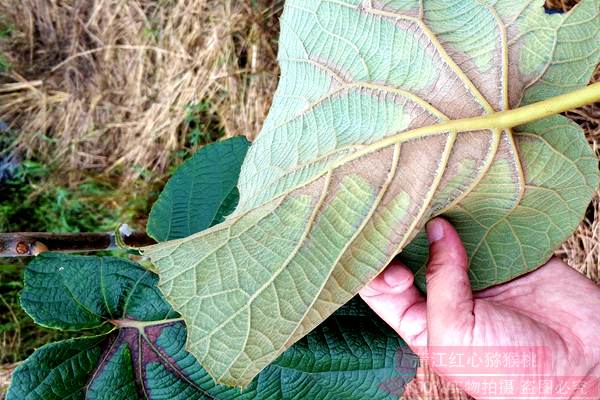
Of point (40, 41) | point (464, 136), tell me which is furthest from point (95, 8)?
point (464, 136)

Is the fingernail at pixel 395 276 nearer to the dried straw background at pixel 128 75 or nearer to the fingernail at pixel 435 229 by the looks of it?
the fingernail at pixel 435 229

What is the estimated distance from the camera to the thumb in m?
1.00

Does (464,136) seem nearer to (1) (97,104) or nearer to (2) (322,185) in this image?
(2) (322,185)

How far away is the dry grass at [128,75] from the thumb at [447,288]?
1.59 meters

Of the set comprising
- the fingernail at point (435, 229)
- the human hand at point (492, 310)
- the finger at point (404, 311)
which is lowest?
the finger at point (404, 311)

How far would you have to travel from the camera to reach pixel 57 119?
298 cm

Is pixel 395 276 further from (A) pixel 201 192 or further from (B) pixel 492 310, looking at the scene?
(A) pixel 201 192

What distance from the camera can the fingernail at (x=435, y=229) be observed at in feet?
3.25

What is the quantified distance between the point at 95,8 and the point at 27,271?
6.85 feet

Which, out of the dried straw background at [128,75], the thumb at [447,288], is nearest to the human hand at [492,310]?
the thumb at [447,288]

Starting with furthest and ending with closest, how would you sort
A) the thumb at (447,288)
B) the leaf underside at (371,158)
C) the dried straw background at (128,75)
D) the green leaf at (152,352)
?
A: the dried straw background at (128,75)
the green leaf at (152,352)
the thumb at (447,288)
the leaf underside at (371,158)

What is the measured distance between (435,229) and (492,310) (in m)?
0.23

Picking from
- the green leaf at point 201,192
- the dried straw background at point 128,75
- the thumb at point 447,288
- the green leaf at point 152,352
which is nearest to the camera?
the thumb at point 447,288

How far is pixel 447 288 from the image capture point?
104cm
